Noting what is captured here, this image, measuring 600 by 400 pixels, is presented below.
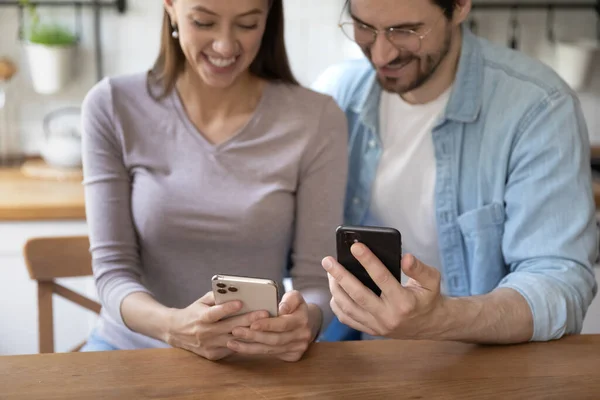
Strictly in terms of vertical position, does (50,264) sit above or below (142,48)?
below

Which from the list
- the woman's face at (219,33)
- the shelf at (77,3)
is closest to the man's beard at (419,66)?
the woman's face at (219,33)

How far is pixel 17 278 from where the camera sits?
7.92ft

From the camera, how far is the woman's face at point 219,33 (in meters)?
1.52

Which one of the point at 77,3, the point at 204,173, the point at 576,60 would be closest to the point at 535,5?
the point at 576,60

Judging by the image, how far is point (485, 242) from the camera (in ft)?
5.32

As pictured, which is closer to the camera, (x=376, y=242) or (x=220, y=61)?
(x=376, y=242)

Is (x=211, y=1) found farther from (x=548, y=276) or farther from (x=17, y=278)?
(x=17, y=278)

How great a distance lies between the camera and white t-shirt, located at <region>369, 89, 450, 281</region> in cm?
171

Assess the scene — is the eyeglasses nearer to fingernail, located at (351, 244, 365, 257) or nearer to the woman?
the woman

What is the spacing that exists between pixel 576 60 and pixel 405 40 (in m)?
1.32

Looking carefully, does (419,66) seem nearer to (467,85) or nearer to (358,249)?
(467,85)

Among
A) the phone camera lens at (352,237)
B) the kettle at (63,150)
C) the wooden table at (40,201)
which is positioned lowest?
the wooden table at (40,201)

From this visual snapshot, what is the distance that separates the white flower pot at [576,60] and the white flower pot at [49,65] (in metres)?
1.62

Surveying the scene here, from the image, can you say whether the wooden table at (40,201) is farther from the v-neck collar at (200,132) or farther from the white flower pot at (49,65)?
the v-neck collar at (200,132)
